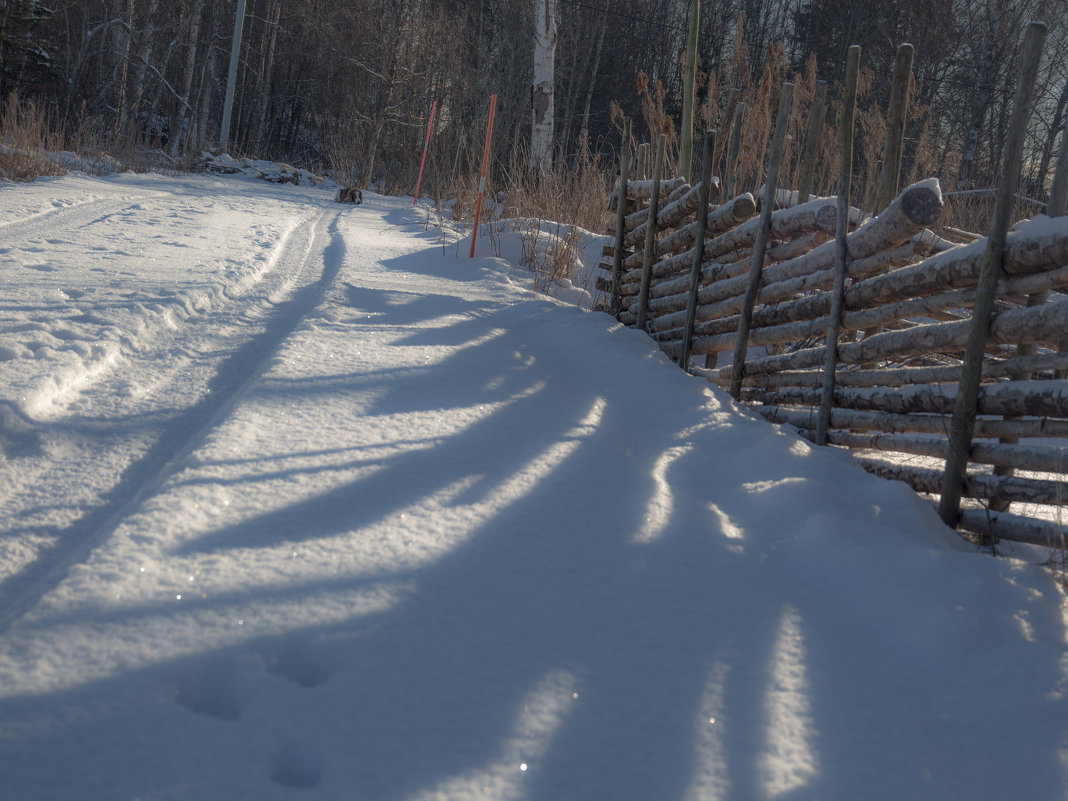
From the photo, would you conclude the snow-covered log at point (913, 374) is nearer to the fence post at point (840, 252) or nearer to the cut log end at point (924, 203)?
the fence post at point (840, 252)

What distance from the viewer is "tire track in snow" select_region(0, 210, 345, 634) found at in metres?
1.37

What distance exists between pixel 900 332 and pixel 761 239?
2.82 ft

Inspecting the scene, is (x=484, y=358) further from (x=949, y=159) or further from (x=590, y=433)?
(x=949, y=159)

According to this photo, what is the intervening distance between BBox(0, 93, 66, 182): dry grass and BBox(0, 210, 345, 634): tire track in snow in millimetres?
6242

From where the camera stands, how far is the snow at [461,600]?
1091mm

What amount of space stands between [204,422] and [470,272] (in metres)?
3.65

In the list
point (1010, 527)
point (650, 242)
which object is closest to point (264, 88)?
point (650, 242)

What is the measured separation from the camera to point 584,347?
370 cm

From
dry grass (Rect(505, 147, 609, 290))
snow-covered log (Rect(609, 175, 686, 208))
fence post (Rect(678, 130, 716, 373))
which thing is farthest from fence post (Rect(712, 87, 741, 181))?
fence post (Rect(678, 130, 716, 373))

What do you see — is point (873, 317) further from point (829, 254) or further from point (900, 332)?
point (829, 254)

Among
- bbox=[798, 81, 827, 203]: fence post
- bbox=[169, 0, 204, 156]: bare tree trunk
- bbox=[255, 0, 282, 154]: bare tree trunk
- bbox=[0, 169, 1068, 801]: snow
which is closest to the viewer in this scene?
bbox=[0, 169, 1068, 801]: snow

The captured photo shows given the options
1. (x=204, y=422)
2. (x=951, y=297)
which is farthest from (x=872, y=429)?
(x=204, y=422)

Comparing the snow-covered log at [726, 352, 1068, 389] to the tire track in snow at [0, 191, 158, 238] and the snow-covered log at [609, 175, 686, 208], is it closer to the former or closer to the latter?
the snow-covered log at [609, 175, 686, 208]

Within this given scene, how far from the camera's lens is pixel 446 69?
61.7 ft
